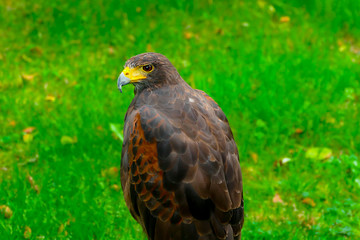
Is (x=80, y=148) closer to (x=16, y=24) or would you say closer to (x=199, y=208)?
(x=199, y=208)

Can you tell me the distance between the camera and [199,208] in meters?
3.34

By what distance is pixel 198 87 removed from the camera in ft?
20.1

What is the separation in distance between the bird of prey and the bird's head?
0.75ft

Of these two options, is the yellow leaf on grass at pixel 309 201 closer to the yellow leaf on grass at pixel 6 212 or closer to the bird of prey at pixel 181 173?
the bird of prey at pixel 181 173

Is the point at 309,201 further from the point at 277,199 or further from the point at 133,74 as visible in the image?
the point at 133,74

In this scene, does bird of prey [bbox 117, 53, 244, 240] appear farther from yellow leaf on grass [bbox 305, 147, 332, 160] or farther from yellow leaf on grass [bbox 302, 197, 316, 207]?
yellow leaf on grass [bbox 305, 147, 332, 160]

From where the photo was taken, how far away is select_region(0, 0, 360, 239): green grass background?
15.5ft

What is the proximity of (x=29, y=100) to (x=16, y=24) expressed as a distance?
2.14 meters

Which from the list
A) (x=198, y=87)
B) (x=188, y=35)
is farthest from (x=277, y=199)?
(x=188, y=35)

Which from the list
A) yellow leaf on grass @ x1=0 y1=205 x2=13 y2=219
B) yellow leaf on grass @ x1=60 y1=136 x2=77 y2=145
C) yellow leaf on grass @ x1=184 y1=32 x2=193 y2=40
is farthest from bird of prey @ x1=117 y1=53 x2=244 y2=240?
yellow leaf on grass @ x1=184 y1=32 x2=193 y2=40

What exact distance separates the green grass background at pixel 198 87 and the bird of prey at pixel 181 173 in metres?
1.11

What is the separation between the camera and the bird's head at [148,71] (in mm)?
3852

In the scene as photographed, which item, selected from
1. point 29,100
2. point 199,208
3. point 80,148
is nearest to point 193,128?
point 199,208

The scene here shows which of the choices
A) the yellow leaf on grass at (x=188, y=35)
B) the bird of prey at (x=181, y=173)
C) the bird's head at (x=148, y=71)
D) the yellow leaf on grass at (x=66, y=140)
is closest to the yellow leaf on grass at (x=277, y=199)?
the bird of prey at (x=181, y=173)
